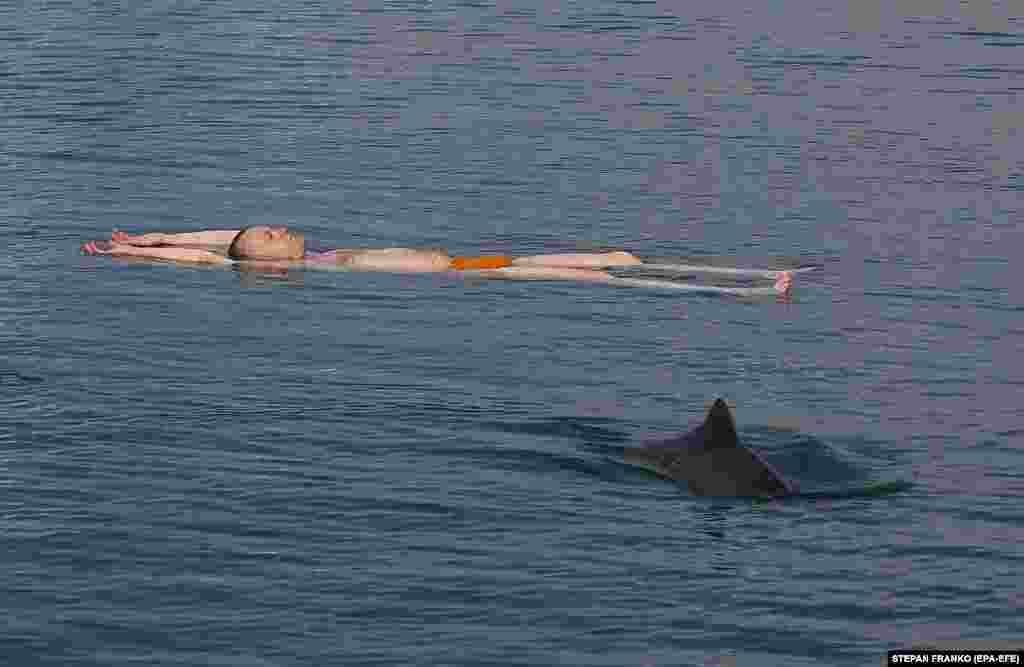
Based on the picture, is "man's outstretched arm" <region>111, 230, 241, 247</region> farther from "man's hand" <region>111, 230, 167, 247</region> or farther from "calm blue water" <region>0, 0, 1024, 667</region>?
"calm blue water" <region>0, 0, 1024, 667</region>

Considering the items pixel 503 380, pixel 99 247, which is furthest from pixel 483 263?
pixel 99 247

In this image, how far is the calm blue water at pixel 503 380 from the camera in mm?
17750

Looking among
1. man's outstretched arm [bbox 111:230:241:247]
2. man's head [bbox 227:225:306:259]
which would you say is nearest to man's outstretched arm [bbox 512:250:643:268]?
man's head [bbox 227:225:306:259]

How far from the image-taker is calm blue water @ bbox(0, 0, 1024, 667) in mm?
17750

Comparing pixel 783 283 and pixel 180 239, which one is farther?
pixel 180 239

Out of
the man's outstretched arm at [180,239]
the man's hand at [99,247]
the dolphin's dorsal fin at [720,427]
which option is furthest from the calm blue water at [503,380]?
the dolphin's dorsal fin at [720,427]

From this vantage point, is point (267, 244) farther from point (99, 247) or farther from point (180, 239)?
point (99, 247)

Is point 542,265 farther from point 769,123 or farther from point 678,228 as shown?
point 769,123

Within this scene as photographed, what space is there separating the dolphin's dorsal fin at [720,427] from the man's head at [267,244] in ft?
43.1

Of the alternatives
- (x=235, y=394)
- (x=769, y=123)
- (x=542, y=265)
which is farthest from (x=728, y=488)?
(x=769, y=123)

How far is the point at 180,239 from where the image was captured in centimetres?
3344

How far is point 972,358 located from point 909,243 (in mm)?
8443

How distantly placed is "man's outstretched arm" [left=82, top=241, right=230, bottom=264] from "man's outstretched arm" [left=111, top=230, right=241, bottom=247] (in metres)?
0.16

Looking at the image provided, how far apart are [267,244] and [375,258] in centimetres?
186
